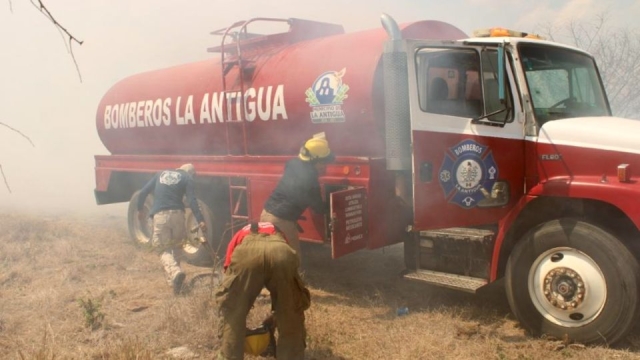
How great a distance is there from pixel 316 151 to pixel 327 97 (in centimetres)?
62

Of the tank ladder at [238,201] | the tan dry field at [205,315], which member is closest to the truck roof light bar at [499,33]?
the tan dry field at [205,315]

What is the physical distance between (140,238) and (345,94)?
4.90 metres

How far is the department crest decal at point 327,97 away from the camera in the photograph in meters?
5.54

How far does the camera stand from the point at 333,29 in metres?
7.06

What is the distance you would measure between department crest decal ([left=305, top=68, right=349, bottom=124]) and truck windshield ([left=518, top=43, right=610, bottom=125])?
169cm

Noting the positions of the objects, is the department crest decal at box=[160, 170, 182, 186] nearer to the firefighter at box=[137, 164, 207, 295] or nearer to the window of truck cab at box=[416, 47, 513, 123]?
the firefighter at box=[137, 164, 207, 295]

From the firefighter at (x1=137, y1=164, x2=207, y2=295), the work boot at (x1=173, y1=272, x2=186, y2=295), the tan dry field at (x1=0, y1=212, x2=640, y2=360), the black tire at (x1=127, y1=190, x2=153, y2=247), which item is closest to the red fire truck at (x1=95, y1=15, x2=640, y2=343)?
the tan dry field at (x1=0, y1=212, x2=640, y2=360)

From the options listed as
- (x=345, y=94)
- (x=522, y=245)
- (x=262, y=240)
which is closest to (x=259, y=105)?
(x=345, y=94)

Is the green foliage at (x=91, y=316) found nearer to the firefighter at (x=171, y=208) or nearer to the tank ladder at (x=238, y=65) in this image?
the firefighter at (x=171, y=208)

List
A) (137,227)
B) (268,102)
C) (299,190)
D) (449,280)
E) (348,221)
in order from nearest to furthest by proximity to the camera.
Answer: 1. (449,280)
2. (348,221)
3. (299,190)
4. (268,102)
5. (137,227)

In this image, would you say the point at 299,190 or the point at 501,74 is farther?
the point at 299,190

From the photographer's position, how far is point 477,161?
4.77 meters

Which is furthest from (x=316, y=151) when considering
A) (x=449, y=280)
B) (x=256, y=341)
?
(x=256, y=341)

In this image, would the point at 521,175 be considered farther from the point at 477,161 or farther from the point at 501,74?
the point at 501,74
